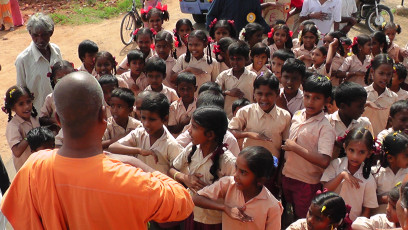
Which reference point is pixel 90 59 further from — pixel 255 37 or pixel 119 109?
pixel 255 37

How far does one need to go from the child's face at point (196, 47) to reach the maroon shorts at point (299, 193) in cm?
218

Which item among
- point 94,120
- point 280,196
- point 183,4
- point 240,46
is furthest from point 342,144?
point 183,4

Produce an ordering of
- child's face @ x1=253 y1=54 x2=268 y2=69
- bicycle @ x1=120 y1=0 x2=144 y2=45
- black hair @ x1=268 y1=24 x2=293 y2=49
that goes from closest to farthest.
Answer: child's face @ x1=253 y1=54 x2=268 y2=69
black hair @ x1=268 y1=24 x2=293 y2=49
bicycle @ x1=120 y1=0 x2=144 y2=45

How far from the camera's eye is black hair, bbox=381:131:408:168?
360cm

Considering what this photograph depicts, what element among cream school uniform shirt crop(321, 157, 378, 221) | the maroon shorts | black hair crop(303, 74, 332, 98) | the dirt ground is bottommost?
the dirt ground

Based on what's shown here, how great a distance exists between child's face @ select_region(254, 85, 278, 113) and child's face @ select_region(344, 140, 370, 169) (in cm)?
79

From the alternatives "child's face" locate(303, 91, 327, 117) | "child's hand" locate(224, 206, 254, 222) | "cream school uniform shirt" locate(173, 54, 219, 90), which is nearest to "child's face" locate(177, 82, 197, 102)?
"cream school uniform shirt" locate(173, 54, 219, 90)

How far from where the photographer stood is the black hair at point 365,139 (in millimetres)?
3502

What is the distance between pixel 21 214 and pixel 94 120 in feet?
1.71

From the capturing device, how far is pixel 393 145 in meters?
3.63

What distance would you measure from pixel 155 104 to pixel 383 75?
2487 millimetres

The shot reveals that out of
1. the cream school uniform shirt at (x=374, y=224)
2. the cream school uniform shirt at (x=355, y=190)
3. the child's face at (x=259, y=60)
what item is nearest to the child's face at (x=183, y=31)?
the child's face at (x=259, y=60)

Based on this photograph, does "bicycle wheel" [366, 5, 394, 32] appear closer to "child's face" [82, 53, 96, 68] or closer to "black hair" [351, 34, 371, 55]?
"black hair" [351, 34, 371, 55]

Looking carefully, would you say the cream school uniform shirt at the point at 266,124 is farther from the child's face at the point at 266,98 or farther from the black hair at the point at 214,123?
the black hair at the point at 214,123
